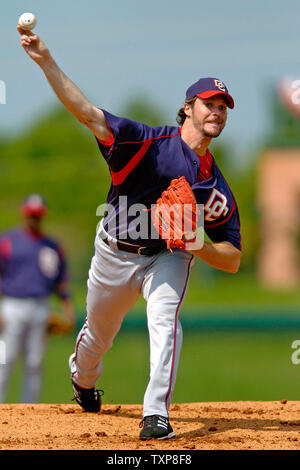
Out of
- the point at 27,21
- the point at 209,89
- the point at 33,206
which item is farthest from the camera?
the point at 33,206

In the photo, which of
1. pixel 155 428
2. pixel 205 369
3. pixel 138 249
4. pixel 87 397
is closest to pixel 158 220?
pixel 138 249

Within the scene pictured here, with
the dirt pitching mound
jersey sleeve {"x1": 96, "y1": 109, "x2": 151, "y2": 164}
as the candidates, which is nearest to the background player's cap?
the dirt pitching mound

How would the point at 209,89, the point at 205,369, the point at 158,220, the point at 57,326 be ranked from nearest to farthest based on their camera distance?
the point at 158,220, the point at 209,89, the point at 57,326, the point at 205,369

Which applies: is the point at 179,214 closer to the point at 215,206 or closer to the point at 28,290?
the point at 215,206

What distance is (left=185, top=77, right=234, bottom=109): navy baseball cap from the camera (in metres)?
4.01

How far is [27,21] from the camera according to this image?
3.64 metres

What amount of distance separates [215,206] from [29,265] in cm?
399

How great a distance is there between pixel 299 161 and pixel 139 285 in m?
25.7

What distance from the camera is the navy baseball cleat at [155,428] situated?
3.73 metres

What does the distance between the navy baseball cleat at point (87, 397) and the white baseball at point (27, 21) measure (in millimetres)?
1881

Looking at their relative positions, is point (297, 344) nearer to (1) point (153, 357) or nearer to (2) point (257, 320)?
(2) point (257, 320)
